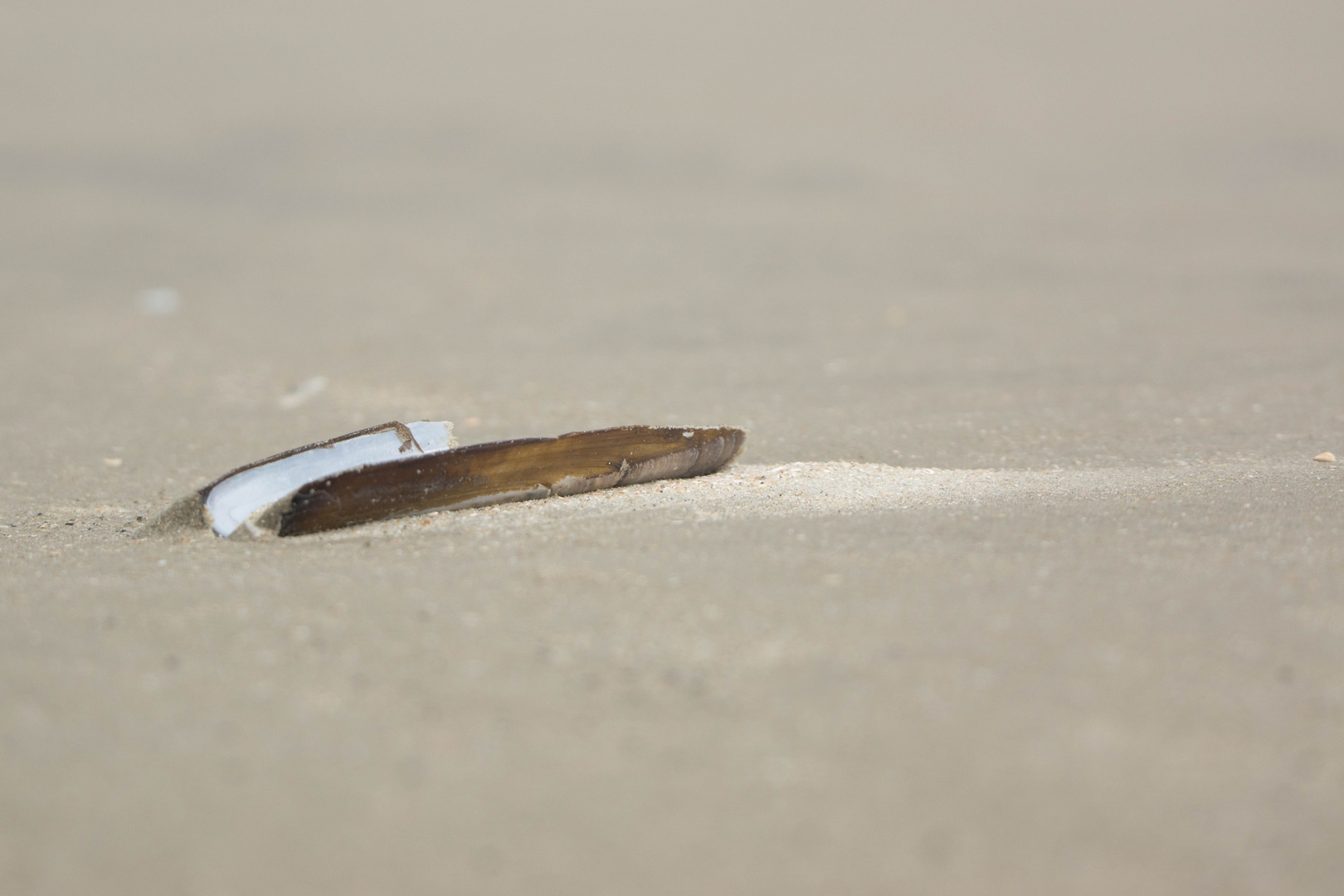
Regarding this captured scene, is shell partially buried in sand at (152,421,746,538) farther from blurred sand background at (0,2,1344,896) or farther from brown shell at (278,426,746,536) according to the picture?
blurred sand background at (0,2,1344,896)

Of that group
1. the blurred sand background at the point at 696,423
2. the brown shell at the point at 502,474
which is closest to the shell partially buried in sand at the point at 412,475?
the brown shell at the point at 502,474

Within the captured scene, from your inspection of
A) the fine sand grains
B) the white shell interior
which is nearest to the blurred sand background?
the fine sand grains

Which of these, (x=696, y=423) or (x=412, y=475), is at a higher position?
(x=412, y=475)

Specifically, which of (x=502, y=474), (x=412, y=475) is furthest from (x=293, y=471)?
(x=502, y=474)

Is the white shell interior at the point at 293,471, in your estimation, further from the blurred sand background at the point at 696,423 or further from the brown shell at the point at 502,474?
the blurred sand background at the point at 696,423

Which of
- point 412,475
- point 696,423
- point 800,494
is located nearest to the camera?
point 412,475

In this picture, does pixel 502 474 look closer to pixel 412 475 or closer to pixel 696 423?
pixel 412 475
